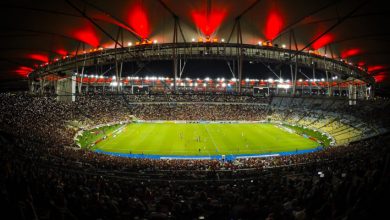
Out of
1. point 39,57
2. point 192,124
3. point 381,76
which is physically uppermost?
point 39,57

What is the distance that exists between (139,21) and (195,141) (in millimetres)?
25426

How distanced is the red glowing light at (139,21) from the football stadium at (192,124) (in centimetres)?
17

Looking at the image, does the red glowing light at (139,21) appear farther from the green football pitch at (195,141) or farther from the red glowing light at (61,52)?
the green football pitch at (195,141)

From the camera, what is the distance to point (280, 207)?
6.30 m

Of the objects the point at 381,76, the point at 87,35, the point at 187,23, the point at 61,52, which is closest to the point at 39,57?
the point at 61,52

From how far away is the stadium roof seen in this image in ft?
53.3

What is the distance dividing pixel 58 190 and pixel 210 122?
58.9 m

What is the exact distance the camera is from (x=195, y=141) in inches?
1736

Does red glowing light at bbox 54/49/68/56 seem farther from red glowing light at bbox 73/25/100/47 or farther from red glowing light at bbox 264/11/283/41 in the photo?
red glowing light at bbox 264/11/283/41

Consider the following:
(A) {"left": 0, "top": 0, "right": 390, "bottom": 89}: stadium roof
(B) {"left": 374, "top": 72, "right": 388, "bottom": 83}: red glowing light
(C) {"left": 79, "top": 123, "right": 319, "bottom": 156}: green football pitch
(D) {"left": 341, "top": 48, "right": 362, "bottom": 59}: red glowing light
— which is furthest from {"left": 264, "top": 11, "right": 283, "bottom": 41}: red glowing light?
(B) {"left": 374, "top": 72, "right": 388, "bottom": 83}: red glowing light

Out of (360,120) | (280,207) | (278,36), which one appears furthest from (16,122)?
(360,120)

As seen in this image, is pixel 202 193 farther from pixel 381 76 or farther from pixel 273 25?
pixel 381 76

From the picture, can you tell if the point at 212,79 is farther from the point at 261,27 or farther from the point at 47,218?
the point at 47,218

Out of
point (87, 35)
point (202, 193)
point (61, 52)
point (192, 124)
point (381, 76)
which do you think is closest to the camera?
point (202, 193)
